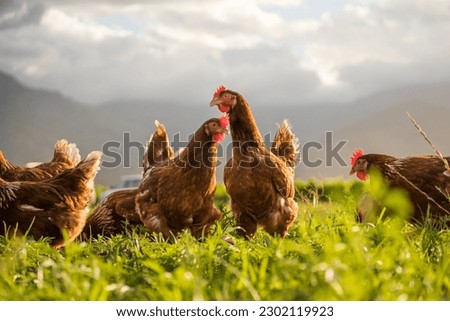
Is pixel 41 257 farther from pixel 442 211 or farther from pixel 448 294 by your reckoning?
pixel 442 211

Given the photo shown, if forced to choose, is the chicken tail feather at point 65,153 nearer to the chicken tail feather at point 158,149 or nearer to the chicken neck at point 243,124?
the chicken tail feather at point 158,149

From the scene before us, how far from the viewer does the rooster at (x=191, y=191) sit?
15.7 feet

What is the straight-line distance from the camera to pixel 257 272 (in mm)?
3459

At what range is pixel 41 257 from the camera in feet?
13.5

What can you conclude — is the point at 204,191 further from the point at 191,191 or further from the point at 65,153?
the point at 65,153

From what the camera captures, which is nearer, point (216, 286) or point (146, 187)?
point (216, 286)

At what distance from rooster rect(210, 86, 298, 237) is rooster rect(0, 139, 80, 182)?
225cm

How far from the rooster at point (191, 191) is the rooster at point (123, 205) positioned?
0.70 metres

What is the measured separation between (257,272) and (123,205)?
8.06 feet

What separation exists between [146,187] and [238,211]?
32.1 inches

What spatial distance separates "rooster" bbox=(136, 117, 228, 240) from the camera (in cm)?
479

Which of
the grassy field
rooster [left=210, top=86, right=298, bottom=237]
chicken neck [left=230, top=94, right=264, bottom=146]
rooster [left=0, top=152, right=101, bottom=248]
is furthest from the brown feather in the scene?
rooster [left=0, top=152, right=101, bottom=248]

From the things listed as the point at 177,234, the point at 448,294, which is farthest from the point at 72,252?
the point at 448,294

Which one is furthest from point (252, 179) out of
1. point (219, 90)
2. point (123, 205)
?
point (123, 205)
